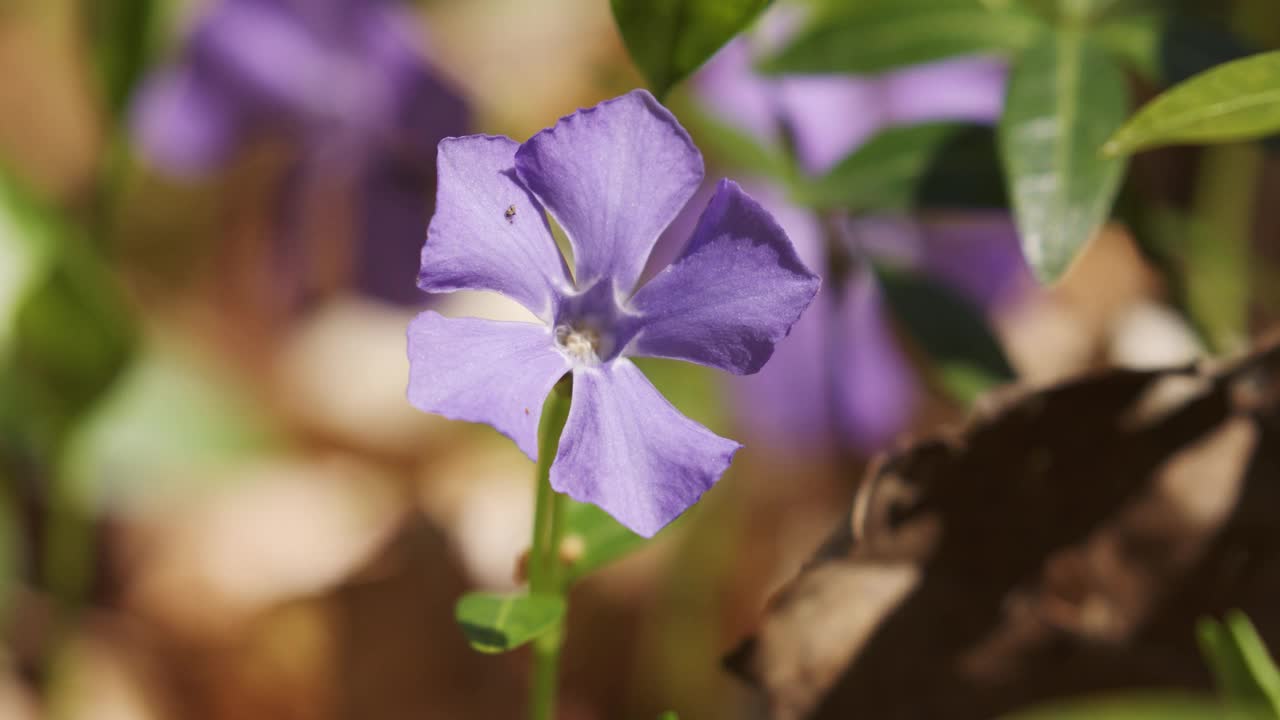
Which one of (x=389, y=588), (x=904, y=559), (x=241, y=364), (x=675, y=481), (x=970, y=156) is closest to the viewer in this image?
(x=675, y=481)

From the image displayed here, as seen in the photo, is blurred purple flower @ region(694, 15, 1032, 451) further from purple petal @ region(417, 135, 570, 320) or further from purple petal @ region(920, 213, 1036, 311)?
purple petal @ region(417, 135, 570, 320)

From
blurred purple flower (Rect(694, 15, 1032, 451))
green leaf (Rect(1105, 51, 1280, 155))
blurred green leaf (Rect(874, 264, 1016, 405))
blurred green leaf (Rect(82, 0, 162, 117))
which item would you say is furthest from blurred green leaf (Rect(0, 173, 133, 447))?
green leaf (Rect(1105, 51, 1280, 155))

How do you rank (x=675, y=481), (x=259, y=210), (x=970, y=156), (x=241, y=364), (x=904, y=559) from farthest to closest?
(x=259, y=210), (x=241, y=364), (x=970, y=156), (x=904, y=559), (x=675, y=481)

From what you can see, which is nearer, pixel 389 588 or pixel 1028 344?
pixel 389 588

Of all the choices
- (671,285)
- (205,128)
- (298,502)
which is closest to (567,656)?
(298,502)

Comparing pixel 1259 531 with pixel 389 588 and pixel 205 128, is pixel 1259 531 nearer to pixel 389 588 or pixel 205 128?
pixel 389 588

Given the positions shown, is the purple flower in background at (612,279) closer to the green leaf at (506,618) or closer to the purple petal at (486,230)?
the purple petal at (486,230)

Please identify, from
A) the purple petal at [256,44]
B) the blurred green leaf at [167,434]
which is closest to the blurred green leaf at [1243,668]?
the purple petal at [256,44]
